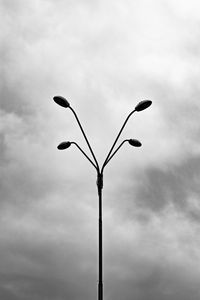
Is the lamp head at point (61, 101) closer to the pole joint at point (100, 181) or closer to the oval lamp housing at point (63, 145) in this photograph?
the oval lamp housing at point (63, 145)

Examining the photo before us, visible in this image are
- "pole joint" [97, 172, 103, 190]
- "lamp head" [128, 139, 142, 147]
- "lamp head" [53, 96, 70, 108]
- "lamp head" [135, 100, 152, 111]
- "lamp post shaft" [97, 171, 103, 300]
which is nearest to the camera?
"lamp post shaft" [97, 171, 103, 300]

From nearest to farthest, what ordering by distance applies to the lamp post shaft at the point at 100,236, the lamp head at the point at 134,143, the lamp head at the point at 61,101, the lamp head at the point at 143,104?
1. the lamp post shaft at the point at 100,236
2. the lamp head at the point at 143,104
3. the lamp head at the point at 61,101
4. the lamp head at the point at 134,143

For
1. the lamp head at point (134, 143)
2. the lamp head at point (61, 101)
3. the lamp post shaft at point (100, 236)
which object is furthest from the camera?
the lamp head at point (134, 143)

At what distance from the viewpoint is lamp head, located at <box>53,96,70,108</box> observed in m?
21.4

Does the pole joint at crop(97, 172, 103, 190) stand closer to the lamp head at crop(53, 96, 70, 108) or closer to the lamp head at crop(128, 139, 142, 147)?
the lamp head at crop(128, 139, 142, 147)

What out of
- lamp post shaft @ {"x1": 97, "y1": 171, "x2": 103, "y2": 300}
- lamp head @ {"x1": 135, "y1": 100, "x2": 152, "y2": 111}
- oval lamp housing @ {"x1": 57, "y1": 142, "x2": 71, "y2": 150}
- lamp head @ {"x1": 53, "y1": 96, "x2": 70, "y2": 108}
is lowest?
lamp post shaft @ {"x1": 97, "y1": 171, "x2": 103, "y2": 300}

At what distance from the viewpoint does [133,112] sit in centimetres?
2223

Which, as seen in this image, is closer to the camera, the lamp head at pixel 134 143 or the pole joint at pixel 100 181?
the pole joint at pixel 100 181

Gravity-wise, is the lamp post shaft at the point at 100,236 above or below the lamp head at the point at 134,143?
below

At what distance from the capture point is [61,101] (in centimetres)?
2155

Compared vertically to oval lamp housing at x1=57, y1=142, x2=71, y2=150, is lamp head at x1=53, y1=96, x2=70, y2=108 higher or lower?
higher

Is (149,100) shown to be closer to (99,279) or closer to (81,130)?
(81,130)

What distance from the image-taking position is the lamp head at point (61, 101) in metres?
21.4

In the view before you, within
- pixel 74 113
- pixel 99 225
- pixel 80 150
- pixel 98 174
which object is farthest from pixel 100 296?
pixel 74 113
